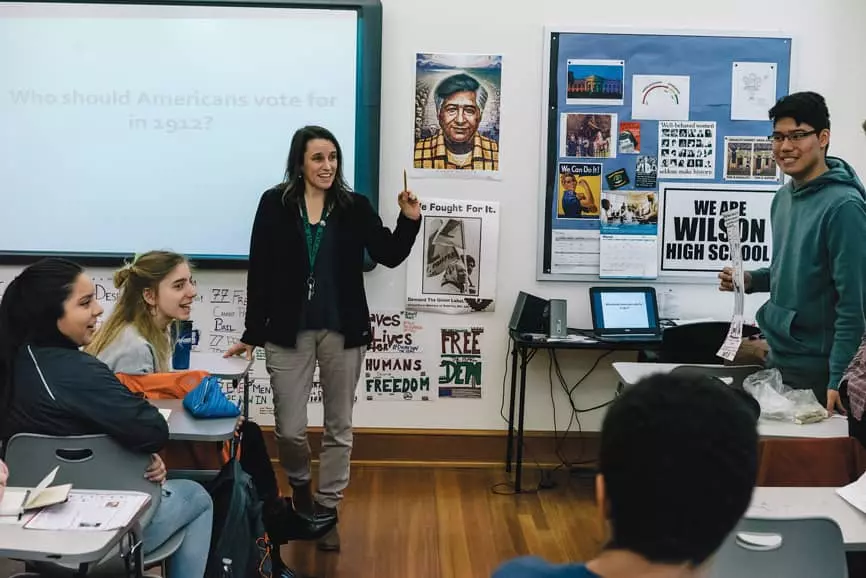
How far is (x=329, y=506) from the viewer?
9.59 feet

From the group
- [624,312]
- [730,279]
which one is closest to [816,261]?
[730,279]

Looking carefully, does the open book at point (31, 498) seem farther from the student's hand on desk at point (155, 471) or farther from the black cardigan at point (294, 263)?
the black cardigan at point (294, 263)

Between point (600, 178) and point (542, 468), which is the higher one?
point (600, 178)

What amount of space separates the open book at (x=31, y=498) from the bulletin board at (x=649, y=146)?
2.63m

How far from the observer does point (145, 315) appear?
2.55 metres

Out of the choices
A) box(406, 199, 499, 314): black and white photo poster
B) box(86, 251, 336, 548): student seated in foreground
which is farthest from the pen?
box(406, 199, 499, 314): black and white photo poster

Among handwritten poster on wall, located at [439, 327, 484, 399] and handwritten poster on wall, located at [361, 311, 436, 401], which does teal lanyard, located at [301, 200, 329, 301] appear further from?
handwritten poster on wall, located at [439, 327, 484, 399]

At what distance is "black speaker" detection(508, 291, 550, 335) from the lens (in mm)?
3629

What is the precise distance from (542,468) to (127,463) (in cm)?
245

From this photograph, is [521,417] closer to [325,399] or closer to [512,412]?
[512,412]

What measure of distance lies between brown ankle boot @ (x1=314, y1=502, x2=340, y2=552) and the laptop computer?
1506 millimetres

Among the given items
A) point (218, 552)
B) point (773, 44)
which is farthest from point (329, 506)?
point (773, 44)

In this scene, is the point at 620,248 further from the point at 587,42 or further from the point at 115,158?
the point at 115,158

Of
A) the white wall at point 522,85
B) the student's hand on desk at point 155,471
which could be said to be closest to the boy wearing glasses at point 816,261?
the white wall at point 522,85
